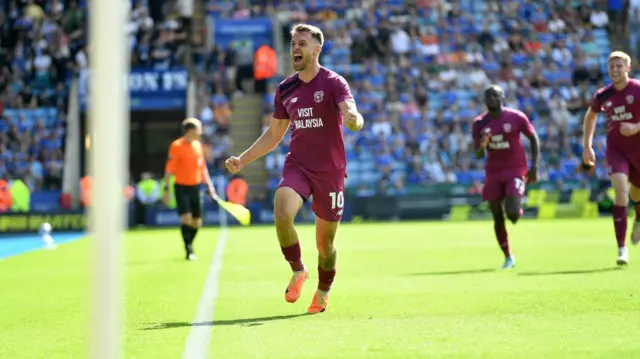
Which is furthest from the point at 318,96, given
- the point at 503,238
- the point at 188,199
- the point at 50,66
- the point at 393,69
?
the point at 50,66

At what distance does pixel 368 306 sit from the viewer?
9375 millimetres

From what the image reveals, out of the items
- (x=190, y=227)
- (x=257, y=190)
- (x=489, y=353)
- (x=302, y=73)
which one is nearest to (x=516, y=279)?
(x=302, y=73)

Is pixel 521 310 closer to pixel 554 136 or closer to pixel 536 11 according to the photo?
pixel 554 136

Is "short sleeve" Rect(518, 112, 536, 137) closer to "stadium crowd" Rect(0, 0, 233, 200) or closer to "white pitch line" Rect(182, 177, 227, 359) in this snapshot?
"white pitch line" Rect(182, 177, 227, 359)

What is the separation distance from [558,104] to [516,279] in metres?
27.1

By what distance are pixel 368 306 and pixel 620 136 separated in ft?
19.0

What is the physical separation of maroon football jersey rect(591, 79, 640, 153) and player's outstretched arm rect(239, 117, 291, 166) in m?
5.68

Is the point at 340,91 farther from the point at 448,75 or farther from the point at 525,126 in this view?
the point at 448,75

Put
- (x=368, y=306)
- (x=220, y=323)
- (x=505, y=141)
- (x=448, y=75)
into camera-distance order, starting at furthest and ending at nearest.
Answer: (x=448, y=75), (x=505, y=141), (x=368, y=306), (x=220, y=323)

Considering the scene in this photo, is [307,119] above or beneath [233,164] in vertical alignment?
above

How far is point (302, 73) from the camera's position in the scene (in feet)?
30.0

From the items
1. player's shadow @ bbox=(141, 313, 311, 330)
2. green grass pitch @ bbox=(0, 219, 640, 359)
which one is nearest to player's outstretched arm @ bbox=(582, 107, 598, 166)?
green grass pitch @ bbox=(0, 219, 640, 359)

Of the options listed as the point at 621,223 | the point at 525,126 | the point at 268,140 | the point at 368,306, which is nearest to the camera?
the point at 368,306

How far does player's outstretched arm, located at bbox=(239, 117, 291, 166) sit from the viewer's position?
941cm
